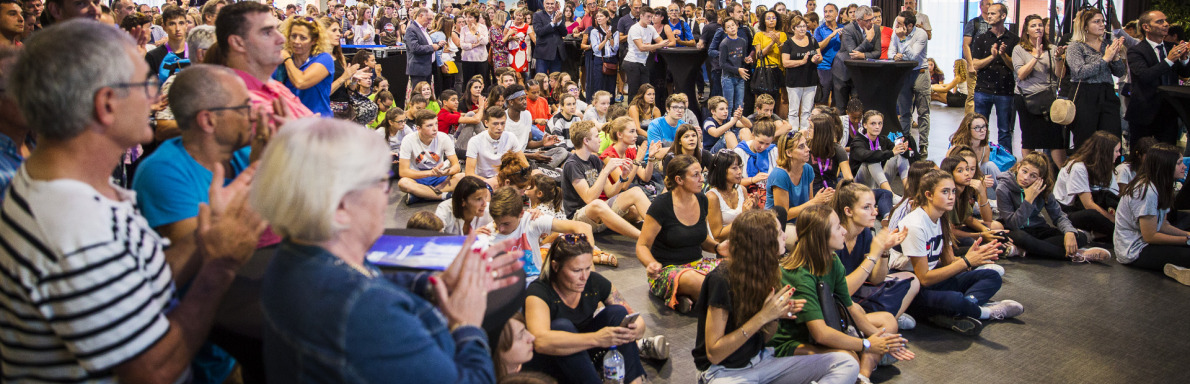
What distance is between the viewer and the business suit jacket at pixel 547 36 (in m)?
11.5

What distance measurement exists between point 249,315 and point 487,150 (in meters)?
5.04

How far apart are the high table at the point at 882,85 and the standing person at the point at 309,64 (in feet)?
17.5

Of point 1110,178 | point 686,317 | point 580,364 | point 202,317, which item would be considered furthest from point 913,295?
point 202,317

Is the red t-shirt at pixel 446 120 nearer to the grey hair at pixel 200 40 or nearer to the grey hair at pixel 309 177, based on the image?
the grey hair at pixel 200 40

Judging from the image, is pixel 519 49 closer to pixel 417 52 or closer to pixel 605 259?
pixel 417 52

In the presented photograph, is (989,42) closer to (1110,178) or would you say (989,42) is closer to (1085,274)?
(1110,178)

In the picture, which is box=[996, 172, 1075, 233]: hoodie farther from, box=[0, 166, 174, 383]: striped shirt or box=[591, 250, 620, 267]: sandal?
box=[0, 166, 174, 383]: striped shirt

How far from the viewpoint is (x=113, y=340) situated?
133 centimetres

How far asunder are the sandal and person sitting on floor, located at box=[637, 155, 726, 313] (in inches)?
24.8

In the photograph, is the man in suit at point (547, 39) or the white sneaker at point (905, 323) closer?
the white sneaker at point (905, 323)

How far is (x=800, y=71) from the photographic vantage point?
9289 millimetres

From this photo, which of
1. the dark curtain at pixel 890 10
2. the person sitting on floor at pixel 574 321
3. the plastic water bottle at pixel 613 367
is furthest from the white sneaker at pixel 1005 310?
the dark curtain at pixel 890 10

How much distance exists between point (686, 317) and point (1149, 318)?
7.63 feet

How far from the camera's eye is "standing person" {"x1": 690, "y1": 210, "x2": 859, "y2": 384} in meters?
3.14
